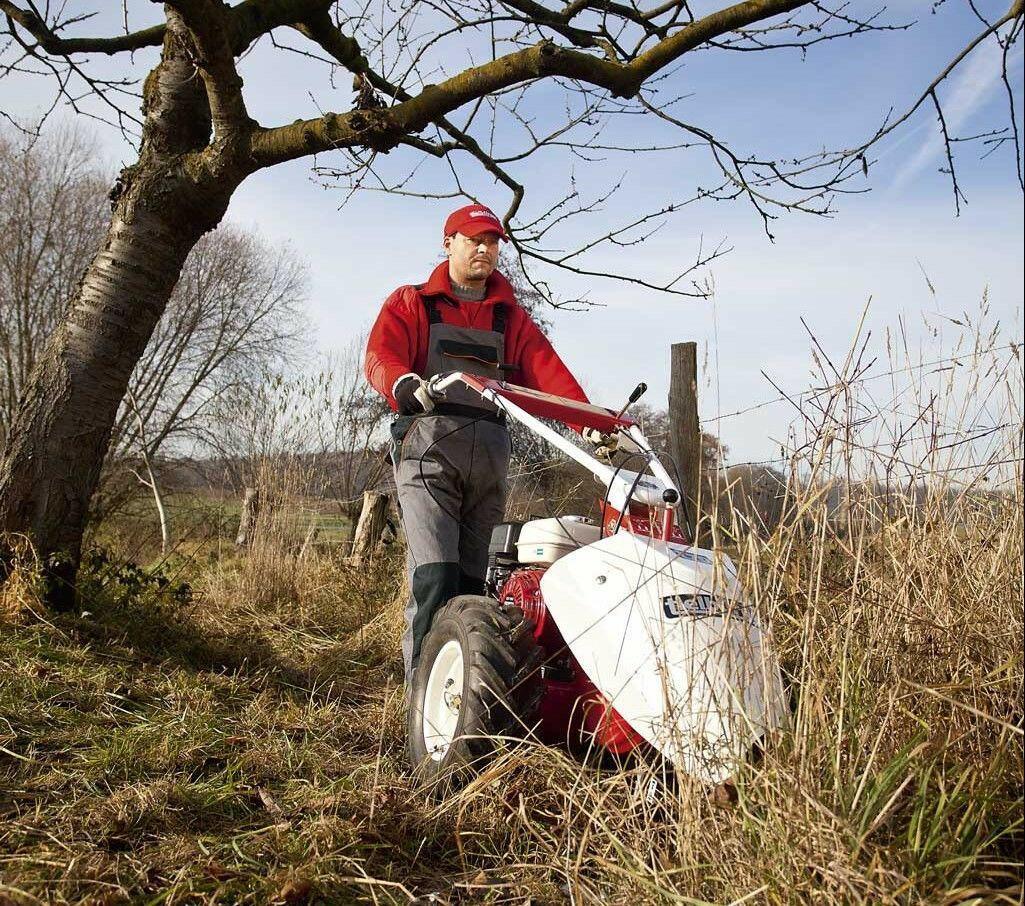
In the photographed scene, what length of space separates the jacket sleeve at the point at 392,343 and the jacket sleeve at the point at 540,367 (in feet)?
1.69

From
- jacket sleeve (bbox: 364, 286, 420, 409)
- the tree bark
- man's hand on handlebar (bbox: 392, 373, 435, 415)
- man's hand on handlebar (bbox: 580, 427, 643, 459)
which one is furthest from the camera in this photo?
the tree bark

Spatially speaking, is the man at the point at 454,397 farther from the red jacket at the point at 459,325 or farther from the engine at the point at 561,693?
the engine at the point at 561,693

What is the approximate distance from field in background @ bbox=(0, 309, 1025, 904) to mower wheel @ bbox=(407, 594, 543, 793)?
0.40 feet

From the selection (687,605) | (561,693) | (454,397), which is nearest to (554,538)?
(561,693)

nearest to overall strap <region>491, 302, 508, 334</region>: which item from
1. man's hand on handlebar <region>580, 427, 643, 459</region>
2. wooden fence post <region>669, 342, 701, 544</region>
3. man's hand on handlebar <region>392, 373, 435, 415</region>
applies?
man's hand on handlebar <region>392, 373, 435, 415</region>

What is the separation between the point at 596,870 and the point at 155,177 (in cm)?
422

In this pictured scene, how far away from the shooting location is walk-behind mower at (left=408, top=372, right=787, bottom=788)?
235cm

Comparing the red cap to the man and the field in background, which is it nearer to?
the man

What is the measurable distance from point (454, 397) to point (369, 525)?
4963 mm

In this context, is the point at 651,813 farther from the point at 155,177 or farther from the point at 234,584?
the point at 234,584

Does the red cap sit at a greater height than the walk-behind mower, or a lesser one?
greater

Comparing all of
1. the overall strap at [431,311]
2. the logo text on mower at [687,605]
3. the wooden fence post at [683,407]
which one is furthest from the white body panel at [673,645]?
the wooden fence post at [683,407]

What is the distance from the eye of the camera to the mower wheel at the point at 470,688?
9.83ft

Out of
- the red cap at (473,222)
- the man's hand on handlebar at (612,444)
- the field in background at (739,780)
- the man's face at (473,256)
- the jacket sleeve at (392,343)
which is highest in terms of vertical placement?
the red cap at (473,222)
